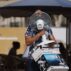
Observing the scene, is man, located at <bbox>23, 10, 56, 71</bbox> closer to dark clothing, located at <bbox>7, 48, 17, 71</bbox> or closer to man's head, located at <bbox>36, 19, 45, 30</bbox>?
man's head, located at <bbox>36, 19, 45, 30</bbox>

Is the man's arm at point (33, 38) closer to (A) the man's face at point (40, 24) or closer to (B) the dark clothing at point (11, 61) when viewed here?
(A) the man's face at point (40, 24)

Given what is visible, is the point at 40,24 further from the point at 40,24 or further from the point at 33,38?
the point at 33,38

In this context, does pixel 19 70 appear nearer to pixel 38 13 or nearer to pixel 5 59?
pixel 5 59

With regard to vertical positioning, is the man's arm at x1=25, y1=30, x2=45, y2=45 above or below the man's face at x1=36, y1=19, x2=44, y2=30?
below

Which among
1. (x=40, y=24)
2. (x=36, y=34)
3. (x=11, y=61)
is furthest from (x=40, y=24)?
(x=11, y=61)

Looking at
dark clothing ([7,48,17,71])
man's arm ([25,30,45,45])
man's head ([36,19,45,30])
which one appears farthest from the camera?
dark clothing ([7,48,17,71])

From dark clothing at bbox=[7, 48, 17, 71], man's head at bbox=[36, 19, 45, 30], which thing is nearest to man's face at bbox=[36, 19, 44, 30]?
man's head at bbox=[36, 19, 45, 30]

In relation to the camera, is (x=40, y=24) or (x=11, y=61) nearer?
(x=40, y=24)

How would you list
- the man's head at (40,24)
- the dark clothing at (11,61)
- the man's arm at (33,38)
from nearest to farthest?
the man's arm at (33,38) → the man's head at (40,24) → the dark clothing at (11,61)

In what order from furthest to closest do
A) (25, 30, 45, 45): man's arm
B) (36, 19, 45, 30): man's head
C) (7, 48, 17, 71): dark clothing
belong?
(7, 48, 17, 71): dark clothing, (36, 19, 45, 30): man's head, (25, 30, 45, 45): man's arm

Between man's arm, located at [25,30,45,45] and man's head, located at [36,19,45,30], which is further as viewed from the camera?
man's head, located at [36,19,45,30]

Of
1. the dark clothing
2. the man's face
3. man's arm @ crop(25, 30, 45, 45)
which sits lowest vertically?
the dark clothing

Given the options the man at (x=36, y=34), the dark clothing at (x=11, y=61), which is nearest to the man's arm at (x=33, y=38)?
the man at (x=36, y=34)

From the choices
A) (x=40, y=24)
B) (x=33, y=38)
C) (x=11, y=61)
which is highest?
(x=40, y=24)
